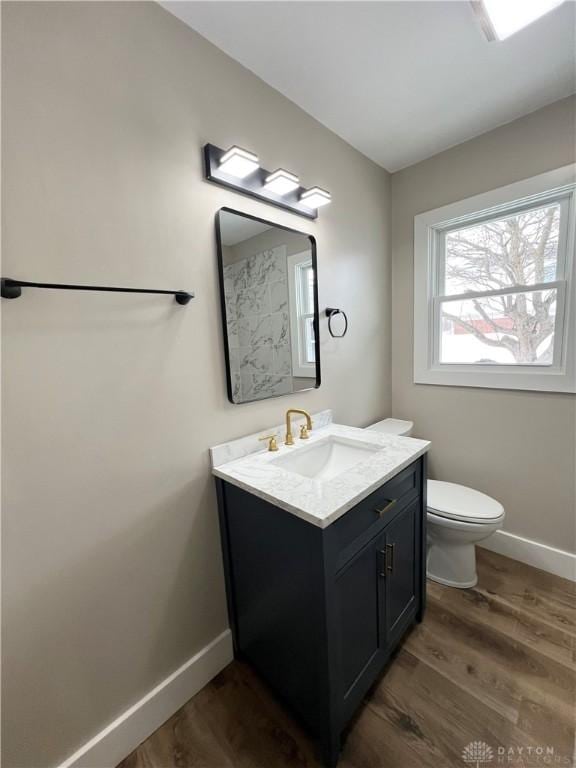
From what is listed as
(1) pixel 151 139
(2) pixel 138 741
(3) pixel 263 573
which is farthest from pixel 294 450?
(1) pixel 151 139

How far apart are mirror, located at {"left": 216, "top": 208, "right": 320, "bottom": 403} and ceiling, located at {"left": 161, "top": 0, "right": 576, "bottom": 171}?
0.63m

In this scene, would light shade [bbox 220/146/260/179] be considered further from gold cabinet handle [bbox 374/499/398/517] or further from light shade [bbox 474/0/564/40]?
gold cabinet handle [bbox 374/499/398/517]

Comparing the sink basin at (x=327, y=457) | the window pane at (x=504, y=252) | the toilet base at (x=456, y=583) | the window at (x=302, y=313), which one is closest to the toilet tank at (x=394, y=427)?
the sink basin at (x=327, y=457)

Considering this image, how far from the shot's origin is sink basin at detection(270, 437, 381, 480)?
1.42 meters

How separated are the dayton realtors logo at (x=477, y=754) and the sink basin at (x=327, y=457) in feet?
3.19

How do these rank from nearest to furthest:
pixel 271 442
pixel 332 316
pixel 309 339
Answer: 1. pixel 271 442
2. pixel 309 339
3. pixel 332 316

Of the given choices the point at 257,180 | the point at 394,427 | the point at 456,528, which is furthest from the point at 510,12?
the point at 456,528

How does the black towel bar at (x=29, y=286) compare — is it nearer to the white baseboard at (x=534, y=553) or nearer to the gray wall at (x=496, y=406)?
the gray wall at (x=496, y=406)

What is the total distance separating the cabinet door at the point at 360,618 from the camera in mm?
997

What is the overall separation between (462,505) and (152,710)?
1607 mm

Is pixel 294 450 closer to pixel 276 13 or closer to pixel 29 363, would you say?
pixel 29 363

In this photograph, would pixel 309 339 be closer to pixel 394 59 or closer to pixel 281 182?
pixel 281 182

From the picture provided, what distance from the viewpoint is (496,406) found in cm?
192

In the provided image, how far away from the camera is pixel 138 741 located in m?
1.09
